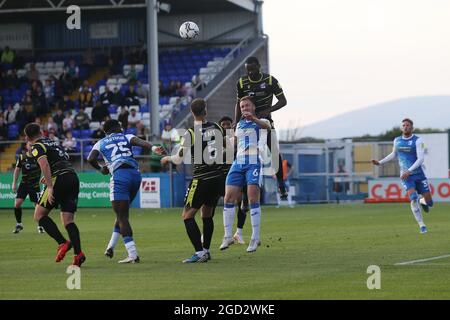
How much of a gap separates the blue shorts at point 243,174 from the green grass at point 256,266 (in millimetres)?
1164

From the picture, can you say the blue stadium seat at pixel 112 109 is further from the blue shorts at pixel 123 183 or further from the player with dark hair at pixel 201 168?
the player with dark hair at pixel 201 168

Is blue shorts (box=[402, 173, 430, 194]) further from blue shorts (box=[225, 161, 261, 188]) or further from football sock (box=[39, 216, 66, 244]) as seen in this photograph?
football sock (box=[39, 216, 66, 244])

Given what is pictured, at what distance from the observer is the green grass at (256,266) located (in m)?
11.8

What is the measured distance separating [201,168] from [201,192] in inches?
A: 14.3

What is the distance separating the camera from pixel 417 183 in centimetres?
2294

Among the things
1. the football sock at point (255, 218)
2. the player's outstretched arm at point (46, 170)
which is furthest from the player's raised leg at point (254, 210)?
the player's outstretched arm at point (46, 170)

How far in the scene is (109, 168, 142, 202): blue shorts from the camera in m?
16.0

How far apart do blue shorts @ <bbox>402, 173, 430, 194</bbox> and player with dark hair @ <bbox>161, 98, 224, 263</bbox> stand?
7805 millimetres

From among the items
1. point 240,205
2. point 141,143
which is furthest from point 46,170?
point 240,205

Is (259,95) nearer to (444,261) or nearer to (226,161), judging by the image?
(226,161)
